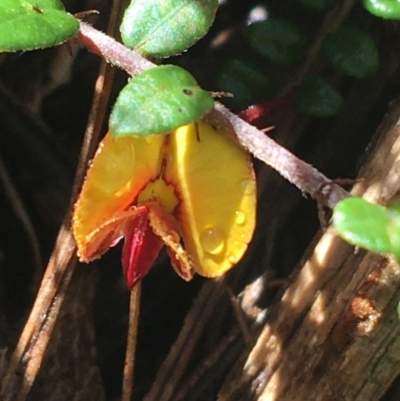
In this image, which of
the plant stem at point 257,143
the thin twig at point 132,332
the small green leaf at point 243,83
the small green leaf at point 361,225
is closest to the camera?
the small green leaf at point 361,225

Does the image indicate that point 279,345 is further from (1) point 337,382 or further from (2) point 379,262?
(2) point 379,262

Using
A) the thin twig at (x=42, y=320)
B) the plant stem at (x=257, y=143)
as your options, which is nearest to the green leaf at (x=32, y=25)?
the plant stem at (x=257, y=143)

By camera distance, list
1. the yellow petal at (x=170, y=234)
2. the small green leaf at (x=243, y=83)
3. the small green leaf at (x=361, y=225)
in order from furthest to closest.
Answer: the small green leaf at (x=243, y=83), the yellow petal at (x=170, y=234), the small green leaf at (x=361, y=225)

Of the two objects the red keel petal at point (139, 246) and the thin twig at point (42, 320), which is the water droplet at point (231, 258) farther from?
the thin twig at point (42, 320)

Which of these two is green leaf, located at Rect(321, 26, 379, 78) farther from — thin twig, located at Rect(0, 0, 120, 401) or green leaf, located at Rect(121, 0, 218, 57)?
thin twig, located at Rect(0, 0, 120, 401)

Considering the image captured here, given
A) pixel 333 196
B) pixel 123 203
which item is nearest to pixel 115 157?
pixel 123 203

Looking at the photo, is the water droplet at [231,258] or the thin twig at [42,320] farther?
the thin twig at [42,320]

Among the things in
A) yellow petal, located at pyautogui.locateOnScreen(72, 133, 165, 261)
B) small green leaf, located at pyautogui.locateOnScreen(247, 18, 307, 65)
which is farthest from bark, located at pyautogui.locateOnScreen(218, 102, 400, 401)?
yellow petal, located at pyautogui.locateOnScreen(72, 133, 165, 261)
